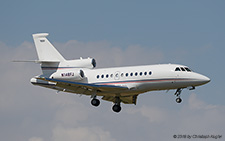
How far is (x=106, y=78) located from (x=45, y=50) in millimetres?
6419

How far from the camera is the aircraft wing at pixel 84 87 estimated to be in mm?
40594

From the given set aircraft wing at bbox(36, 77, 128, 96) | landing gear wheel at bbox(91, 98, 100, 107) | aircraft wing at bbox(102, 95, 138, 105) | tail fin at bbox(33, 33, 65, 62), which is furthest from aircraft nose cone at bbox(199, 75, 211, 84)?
tail fin at bbox(33, 33, 65, 62)

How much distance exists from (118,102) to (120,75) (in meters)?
3.65

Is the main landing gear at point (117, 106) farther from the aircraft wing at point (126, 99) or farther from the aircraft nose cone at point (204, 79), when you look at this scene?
the aircraft nose cone at point (204, 79)

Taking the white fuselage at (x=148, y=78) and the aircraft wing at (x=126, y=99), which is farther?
the aircraft wing at (x=126, y=99)

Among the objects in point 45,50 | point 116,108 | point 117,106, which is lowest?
point 116,108

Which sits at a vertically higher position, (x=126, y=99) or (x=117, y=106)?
(x=126, y=99)

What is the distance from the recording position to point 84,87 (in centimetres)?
4172

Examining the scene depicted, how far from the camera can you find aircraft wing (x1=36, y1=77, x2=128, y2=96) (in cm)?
4059

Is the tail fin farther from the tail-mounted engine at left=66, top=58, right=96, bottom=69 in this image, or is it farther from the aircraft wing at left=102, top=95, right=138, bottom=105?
the aircraft wing at left=102, top=95, right=138, bottom=105

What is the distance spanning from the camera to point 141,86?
132ft

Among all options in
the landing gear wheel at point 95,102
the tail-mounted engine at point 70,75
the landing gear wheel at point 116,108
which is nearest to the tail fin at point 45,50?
the tail-mounted engine at point 70,75

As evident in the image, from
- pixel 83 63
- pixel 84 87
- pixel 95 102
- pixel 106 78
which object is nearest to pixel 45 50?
pixel 83 63

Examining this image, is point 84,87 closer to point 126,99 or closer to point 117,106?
point 117,106
